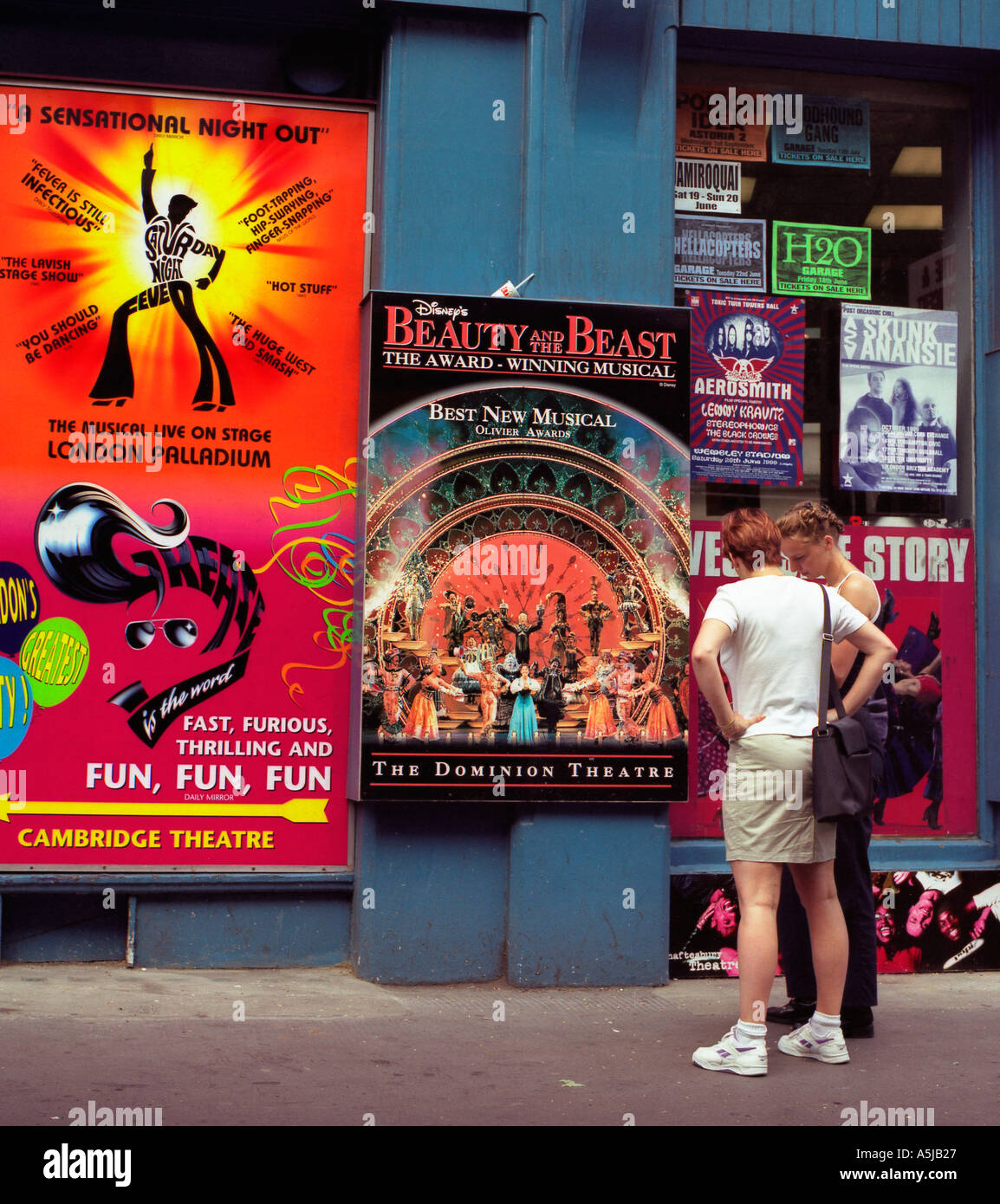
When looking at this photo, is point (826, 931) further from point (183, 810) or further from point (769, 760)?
point (183, 810)

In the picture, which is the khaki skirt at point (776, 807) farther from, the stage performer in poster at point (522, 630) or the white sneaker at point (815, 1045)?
the stage performer in poster at point (522, 630)

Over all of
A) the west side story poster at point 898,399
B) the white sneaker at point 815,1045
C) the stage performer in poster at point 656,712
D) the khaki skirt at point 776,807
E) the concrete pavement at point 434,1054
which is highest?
the west side story poster at point 898,399

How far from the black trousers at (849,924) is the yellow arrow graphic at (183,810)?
218 cm

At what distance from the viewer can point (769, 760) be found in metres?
4.96

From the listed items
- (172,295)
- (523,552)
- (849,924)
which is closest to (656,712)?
(523,552)

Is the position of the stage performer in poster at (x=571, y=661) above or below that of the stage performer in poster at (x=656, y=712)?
above

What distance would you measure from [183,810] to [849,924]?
9.66ft

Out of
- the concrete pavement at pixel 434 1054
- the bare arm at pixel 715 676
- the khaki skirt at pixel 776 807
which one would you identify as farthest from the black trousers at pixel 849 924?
the bare arm at pixel 715 676

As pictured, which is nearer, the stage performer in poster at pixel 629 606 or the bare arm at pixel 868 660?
the bare arm at pixel 868 660

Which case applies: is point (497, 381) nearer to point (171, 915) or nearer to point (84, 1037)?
point (171, 915)

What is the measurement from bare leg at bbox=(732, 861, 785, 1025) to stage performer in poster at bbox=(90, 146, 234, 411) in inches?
128

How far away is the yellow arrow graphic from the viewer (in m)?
6.26

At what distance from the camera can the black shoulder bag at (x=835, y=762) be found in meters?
4.84

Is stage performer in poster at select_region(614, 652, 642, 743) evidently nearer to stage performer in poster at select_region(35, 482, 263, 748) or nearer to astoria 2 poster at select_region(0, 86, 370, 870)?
astoria 2 poster at select_region(0, 86, 370, 870)
